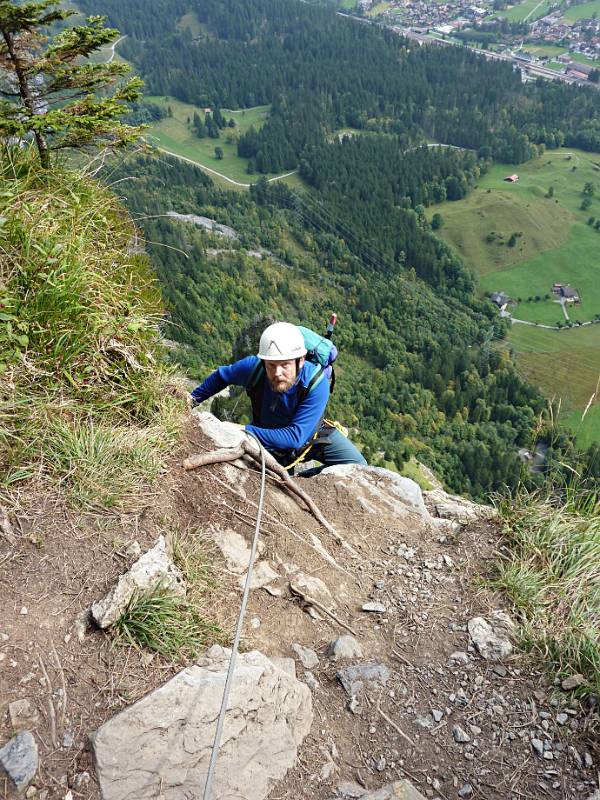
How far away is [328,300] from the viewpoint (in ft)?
375

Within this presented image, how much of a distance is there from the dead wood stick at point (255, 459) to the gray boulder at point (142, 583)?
1003 mm

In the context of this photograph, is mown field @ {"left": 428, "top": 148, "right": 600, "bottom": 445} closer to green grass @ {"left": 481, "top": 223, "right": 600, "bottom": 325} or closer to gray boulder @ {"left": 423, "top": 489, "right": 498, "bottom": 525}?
green grass @ {"left": 481, "top": 223, "right": 600, "bottom": 325}

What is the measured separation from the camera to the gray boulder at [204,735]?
2.78 m

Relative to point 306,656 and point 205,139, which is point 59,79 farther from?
point 205,139

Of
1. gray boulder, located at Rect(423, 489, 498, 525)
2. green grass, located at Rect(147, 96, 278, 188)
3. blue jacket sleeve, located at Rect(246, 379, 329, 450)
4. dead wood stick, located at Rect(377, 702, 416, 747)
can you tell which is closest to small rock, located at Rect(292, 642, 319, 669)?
dead wood stick, located at Rect(377, 702, 416, 747)

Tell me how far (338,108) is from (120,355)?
213m

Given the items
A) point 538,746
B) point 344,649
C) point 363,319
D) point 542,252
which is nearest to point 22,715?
point 344,649

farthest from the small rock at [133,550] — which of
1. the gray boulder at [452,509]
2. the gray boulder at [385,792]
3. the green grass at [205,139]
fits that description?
the green grass at [205,139]

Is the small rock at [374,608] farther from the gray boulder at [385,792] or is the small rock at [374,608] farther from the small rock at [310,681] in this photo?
the gray boulder at [385,792]

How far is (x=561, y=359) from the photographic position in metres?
104

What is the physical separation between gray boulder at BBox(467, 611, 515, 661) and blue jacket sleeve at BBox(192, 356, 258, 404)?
10.7 feet

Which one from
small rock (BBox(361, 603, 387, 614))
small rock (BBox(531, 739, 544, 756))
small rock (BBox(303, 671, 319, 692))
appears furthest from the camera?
small rock (BBox(361, 603, 387, 614))

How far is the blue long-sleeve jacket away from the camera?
561cm

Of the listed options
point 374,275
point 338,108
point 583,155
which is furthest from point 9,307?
point 338,108
